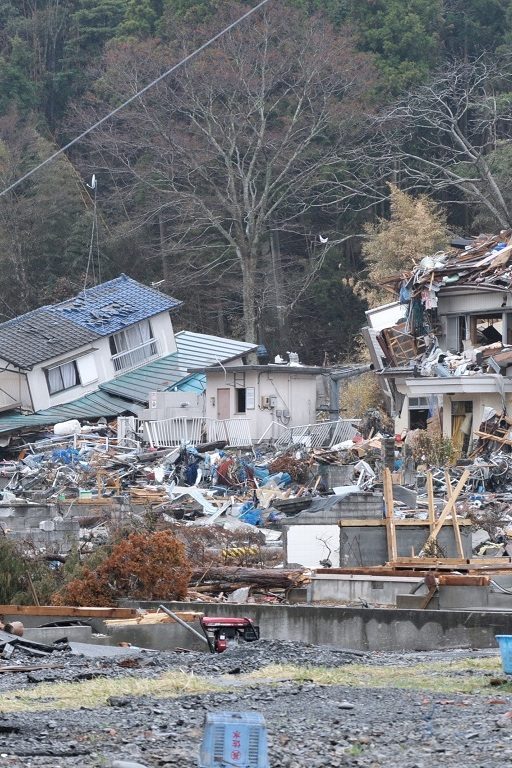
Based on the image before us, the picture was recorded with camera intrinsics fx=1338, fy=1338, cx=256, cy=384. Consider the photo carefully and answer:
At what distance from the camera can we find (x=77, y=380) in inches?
1649

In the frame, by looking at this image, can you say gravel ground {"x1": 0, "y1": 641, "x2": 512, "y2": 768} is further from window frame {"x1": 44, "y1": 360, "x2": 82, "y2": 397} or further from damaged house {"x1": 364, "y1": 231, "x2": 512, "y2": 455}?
window frame {"x1": 44, "y1": 360, "x2": 82, "y2": 397}

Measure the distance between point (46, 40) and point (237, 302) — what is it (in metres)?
17.1

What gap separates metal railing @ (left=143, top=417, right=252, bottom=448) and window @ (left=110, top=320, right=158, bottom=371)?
6321mm

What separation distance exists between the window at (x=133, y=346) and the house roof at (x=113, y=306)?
411 mm

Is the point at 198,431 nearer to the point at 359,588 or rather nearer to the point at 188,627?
the point at 359,588

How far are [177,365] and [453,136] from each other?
12308mm

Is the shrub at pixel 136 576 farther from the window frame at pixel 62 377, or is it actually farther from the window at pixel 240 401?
the window frame at pixel 62 377

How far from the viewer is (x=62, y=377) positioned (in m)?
41.5

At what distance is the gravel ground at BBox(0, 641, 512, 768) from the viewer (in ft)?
25.6

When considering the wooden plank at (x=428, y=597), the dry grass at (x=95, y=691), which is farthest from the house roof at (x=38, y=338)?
the dry grass at (x=95, y=691)

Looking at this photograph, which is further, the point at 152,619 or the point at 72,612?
the point at 72,612

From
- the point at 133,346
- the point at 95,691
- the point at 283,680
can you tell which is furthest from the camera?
the point at 133,346

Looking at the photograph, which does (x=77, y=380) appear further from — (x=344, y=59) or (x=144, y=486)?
(x=344, y=59)

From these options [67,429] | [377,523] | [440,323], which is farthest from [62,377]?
[377,523]
